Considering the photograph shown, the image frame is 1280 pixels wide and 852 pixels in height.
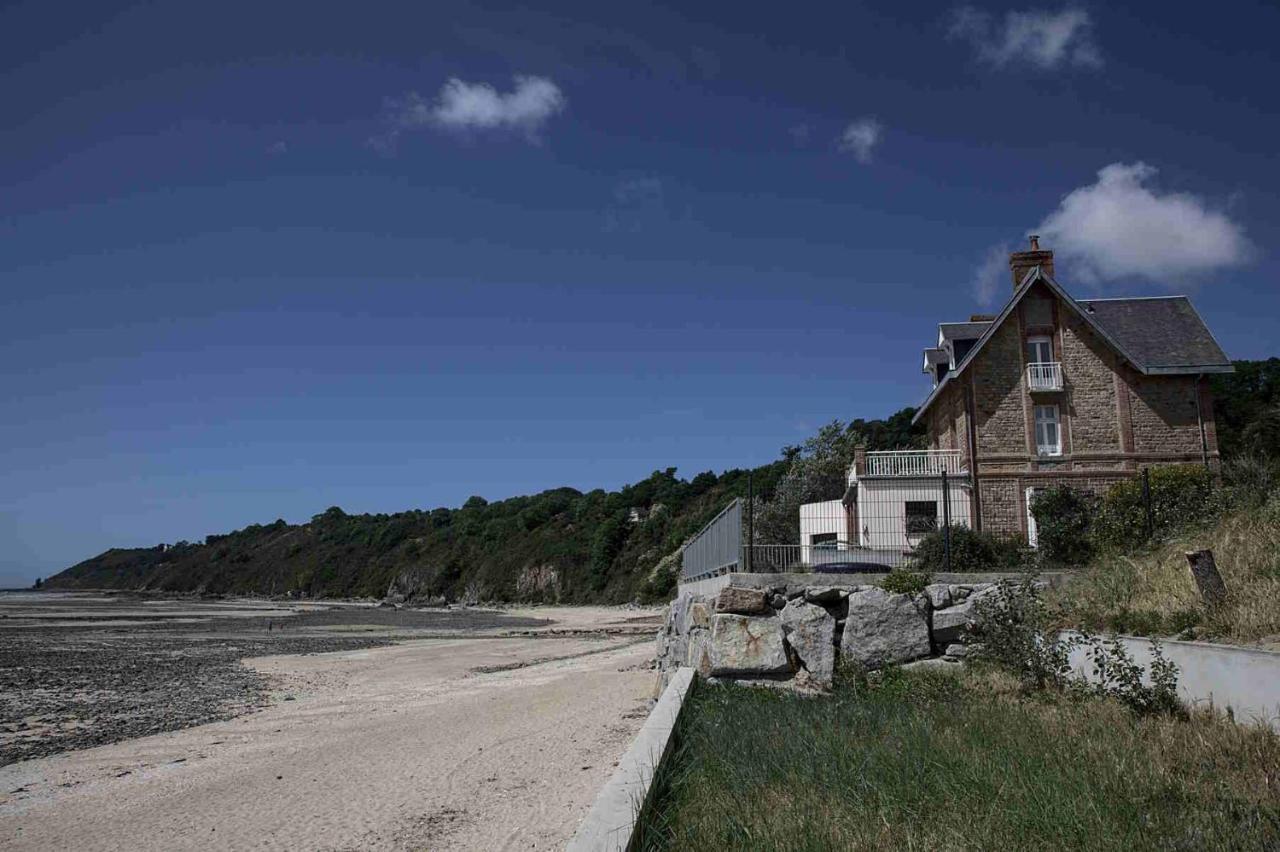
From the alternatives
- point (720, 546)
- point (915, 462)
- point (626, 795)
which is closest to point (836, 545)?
point (720, 546)

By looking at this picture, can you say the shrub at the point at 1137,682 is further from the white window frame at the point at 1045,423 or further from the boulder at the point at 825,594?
the white window frame at the point at 1045,423

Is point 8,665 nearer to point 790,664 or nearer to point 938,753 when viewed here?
point 790,664

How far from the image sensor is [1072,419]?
28250 mm

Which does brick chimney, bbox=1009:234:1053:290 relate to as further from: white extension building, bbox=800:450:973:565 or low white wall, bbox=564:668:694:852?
low white wall, bbox=564:668:694:852

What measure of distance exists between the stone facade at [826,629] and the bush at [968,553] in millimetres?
1643

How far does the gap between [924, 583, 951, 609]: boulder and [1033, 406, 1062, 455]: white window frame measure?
20050 millimetres

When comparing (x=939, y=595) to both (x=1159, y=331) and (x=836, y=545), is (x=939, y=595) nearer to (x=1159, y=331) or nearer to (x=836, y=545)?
(x=836, y=545)

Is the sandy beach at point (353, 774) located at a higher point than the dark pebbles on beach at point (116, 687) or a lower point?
higher

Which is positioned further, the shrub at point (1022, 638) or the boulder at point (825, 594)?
the boulder at point (825, 594)

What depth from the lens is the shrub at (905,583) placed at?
34.0ft

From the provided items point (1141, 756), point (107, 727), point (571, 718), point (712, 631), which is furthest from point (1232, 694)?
→ point (107, 727)

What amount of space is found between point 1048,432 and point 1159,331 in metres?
6.01

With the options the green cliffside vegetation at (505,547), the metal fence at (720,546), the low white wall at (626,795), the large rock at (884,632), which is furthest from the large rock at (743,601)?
the green cliffside vegetation at (505,547)

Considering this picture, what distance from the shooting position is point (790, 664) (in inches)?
403
